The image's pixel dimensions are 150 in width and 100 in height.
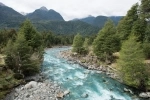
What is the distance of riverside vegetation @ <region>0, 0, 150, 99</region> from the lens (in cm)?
3875

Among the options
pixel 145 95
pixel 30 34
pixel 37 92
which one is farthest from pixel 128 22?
pixel 37 92

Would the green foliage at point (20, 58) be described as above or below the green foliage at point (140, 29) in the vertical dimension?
below

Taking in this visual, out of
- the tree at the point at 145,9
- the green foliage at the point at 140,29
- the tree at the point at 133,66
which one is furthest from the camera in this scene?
the green foliage at the point at 140,29

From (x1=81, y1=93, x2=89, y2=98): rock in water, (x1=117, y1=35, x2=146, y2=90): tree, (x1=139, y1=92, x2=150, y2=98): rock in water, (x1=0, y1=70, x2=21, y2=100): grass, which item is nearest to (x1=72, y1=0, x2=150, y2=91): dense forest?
(x1=117, y1=35, x2=146, y2=90): tree

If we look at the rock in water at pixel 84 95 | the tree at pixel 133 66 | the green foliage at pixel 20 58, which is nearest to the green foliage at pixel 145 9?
the tree at pixel 133 66

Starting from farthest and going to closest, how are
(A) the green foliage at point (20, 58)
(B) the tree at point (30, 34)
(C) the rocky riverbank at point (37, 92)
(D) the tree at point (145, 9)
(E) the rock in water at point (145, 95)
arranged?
(D) the tree at point (145, 9), (B) the tree at point (30, 34), (A) the green foliage at point (20, 58), (E) the rock in water at point (145, 95), (C) the rocky riverbank at point (37, 92)

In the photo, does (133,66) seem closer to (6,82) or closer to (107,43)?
(107,43)

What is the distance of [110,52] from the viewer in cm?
5994

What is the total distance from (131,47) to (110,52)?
59.9 ft

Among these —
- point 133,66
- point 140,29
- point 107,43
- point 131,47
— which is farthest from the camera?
point 107,43

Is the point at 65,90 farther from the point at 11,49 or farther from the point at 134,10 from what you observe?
the point at 134,10

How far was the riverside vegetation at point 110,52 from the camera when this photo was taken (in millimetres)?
38750

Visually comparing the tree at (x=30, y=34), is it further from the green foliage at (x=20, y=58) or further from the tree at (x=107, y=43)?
the tree at (x=107, y=43)

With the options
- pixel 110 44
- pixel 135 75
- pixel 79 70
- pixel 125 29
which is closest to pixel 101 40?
pixel 110 44
